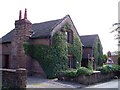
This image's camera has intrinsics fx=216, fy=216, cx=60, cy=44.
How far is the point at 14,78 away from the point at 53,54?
1019cm

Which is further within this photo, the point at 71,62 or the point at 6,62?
the point at 71,62

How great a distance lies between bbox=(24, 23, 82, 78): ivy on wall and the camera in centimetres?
2459

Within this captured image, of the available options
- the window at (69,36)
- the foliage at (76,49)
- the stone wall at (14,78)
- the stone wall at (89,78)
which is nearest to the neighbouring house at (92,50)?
the foliage at (76,49)

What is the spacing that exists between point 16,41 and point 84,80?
9.49 m

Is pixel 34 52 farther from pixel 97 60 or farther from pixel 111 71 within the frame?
pixel 97 60

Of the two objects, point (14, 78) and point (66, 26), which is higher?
point (66, 26)

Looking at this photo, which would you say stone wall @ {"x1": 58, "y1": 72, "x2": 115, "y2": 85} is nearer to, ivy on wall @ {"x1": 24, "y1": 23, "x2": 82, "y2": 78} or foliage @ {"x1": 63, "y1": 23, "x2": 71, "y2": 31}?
ivy on wall @ {"x1": 24, "y1": 23, "x2": 82, "y2": 78}

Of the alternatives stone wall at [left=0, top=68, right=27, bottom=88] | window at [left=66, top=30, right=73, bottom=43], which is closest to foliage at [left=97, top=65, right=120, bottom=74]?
window at [left=66, top=30, right=73, bottom=43]

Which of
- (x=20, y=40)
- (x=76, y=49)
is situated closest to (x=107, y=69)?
(x=76, y=49)

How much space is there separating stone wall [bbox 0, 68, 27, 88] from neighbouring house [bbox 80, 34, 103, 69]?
806 inches

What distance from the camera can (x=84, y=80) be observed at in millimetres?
21547

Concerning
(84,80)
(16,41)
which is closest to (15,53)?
(16,41)

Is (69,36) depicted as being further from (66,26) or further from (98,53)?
(98,53)

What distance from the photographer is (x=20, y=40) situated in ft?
82.6
